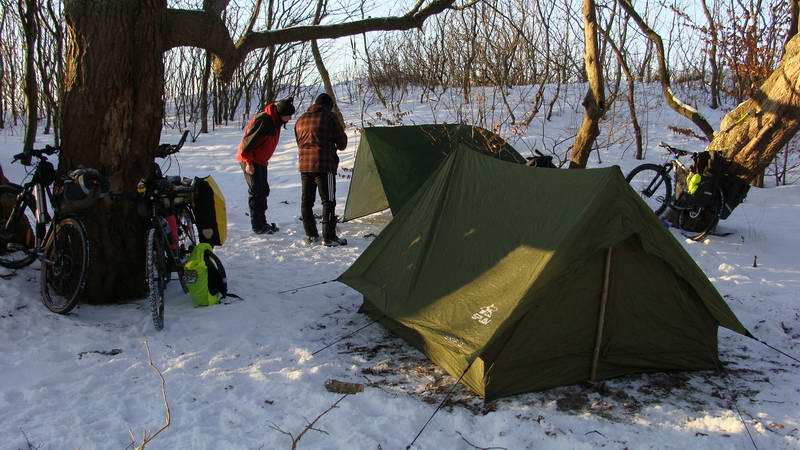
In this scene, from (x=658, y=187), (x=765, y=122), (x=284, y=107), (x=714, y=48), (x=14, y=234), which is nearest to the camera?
(x=14, y=234)

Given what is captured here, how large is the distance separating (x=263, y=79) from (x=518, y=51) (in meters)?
8.82

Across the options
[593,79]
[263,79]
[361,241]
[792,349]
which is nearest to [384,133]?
[361,241]

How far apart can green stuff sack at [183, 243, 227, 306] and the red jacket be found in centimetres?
214

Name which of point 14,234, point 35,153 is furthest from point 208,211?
point 14,234

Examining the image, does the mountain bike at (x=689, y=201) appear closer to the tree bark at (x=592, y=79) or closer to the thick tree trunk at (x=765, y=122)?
the thick tree trunk at (x=765, y=122)

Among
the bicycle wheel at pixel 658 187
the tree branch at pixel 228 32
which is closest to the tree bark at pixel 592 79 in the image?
the bicycle wheel at pixel 658 187

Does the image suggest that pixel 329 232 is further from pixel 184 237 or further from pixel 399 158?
pixel 184 237

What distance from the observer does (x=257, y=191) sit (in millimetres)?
6715

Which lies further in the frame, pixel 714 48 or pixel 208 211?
pixel 714 48

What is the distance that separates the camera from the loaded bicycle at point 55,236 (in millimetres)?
3947

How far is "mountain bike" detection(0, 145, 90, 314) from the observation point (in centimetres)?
397

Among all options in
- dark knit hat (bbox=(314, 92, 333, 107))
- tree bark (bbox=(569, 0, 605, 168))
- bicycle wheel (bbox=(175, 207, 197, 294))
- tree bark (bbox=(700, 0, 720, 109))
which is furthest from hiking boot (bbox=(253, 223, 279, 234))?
tree bark (bbox=(700, 0, 720, 109))

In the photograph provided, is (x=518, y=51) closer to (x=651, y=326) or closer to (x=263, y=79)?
(x=263, y=79)

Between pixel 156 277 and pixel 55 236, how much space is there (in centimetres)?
78
